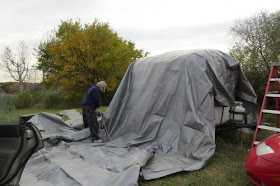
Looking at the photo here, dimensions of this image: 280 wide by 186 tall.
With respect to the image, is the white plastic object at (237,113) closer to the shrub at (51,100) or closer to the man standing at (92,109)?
the man standing at (92,109)

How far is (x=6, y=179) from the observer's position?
2.09 m

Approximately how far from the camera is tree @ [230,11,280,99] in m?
8.79

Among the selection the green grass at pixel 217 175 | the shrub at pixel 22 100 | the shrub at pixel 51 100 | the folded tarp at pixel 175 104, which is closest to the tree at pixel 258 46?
the folded tarp at pixel 175 104

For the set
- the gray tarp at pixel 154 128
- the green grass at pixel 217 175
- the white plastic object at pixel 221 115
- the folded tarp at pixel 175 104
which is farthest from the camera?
the white plastic object at pixel 221 115

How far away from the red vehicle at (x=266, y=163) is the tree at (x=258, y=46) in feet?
21.2

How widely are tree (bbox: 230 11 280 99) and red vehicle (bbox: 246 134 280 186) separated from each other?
6.46 metres

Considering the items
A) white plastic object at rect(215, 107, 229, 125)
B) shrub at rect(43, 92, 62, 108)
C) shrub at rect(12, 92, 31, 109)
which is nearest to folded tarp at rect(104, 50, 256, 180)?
white plastic object at rect(215, 107, 229, 125)

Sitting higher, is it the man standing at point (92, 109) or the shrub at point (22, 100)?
the man standing at point (92, 109)

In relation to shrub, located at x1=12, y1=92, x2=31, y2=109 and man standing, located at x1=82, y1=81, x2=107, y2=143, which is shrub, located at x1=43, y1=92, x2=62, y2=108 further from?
man standing, located at x1=82, y1=81, x2=107, y2=143

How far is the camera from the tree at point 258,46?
8.79 metres

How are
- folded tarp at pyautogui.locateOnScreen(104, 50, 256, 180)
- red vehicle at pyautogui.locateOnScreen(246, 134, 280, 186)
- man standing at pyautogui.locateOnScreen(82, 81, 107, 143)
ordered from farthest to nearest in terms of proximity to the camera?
man standing at pyautogui.locateOnScreen(82, 81, 107, 143) → folded tarp at pyautogui.locateOnScreen(104, 50, 256, 180) → red vehicle at pyautogui.locateOnScreen(246, 134, 280, 186)

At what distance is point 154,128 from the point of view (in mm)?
4914

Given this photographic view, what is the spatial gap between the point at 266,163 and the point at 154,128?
2.64 meters

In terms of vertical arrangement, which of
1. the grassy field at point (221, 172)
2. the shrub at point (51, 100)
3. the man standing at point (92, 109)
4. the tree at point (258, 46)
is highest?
the tree at point (258, 46)
